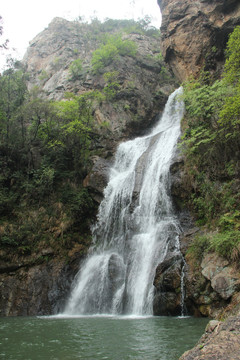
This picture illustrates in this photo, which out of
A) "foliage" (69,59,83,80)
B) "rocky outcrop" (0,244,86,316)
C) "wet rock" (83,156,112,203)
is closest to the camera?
"rocky outcrop" (0,244,86,316)

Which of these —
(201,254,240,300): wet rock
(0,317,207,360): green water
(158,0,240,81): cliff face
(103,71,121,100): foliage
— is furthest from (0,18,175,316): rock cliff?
(201,254,240,300): wet rock

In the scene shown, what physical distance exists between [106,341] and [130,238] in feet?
26.9

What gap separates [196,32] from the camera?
21375 millimetres

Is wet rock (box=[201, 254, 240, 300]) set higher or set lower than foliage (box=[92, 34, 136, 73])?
lower

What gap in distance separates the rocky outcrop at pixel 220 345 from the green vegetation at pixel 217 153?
23.7ft

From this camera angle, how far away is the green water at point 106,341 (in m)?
5.74

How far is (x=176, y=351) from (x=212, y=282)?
166 inches

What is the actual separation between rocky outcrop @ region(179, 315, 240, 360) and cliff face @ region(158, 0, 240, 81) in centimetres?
2037

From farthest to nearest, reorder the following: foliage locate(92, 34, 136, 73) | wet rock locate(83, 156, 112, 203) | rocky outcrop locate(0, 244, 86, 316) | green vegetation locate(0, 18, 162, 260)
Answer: foliage locate(92, 34, 136, 73) → wet rock locate(83, 156, 112, 203) → green vegetation locate(0, 18, 162, 260) → rocky outcrop locate(0, 244, 86, 316)

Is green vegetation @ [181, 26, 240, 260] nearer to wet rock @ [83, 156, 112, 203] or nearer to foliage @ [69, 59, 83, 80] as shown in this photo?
wet rock @ [83, 156, 112, 203]

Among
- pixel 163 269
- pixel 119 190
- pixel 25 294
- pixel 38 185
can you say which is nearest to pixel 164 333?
pixel 163 269

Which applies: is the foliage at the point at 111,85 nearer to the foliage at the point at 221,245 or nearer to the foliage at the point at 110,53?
the foliage at the point at 110,53

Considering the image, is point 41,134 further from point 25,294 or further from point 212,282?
point 212,282

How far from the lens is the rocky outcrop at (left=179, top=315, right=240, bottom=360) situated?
9.80 ft
